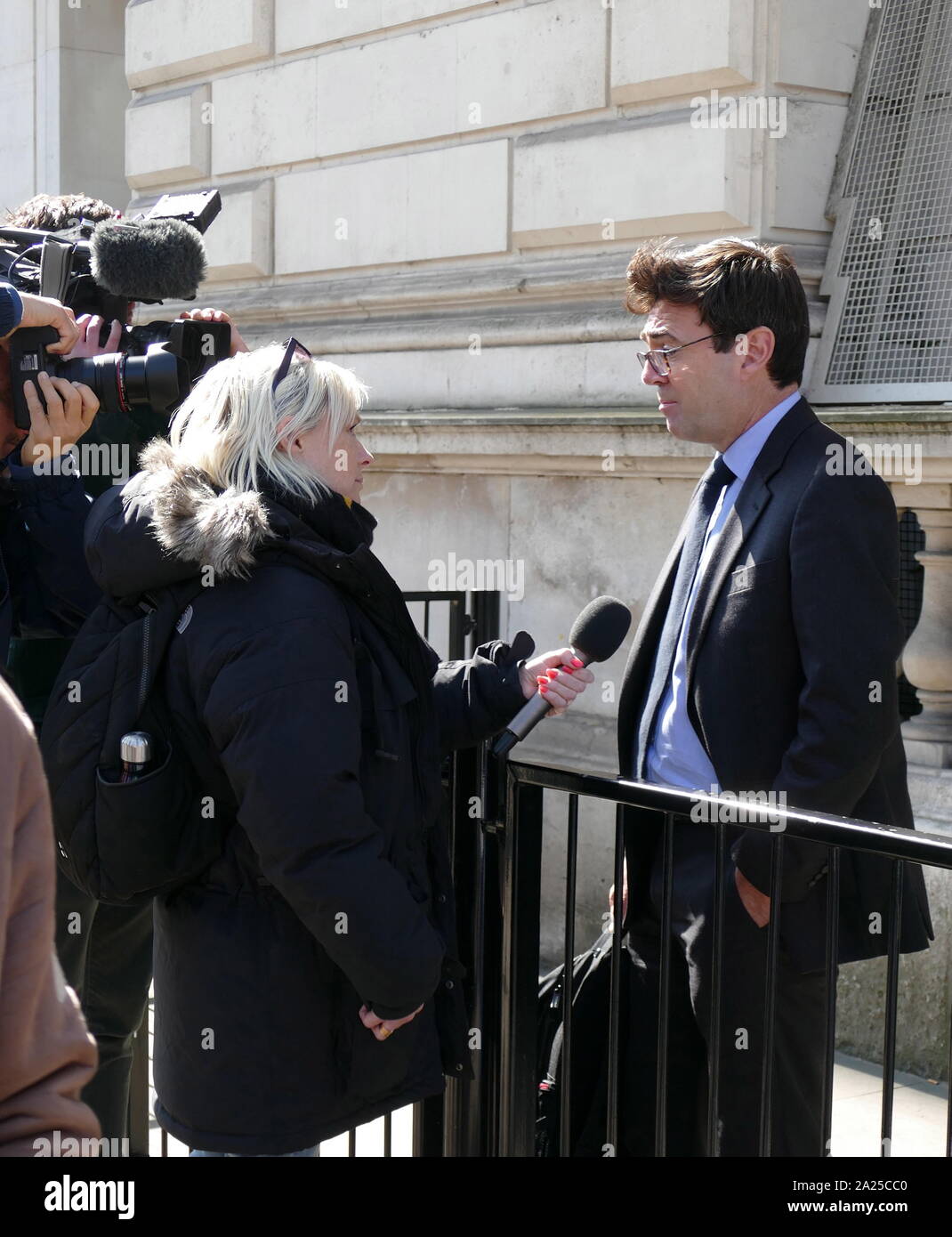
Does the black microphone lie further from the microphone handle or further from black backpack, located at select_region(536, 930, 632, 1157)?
black backpack, located at select_region(536, 930, 632, 1157)

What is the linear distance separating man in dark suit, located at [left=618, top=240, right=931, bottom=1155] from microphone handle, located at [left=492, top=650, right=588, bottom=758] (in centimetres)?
30

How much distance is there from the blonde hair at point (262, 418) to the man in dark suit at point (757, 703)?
88 centimetres

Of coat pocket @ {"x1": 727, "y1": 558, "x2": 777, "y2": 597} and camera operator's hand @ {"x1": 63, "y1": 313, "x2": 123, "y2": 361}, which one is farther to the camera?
camera operator's hand @ {"x1": 63, "y1": 313, "x2": 123, "y2": 361}

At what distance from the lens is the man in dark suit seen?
3043mm

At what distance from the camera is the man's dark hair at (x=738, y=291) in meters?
3.33

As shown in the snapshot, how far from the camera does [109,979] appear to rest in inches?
140

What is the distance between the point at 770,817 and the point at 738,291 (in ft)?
4.09

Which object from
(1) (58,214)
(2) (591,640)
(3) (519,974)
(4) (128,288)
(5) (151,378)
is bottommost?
(3) (519,974)

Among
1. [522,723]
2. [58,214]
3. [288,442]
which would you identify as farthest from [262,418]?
[58,214]

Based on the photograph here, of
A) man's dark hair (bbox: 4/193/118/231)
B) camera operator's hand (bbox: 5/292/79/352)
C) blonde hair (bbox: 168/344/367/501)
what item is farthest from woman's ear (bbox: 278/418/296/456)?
man's dark hair (bbox: 4/193/118/231)

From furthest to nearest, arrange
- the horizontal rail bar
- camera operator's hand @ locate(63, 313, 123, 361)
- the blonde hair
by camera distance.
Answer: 1. camera operator's hand @ locate(63, 313, 123, 361)
2. the blonde hair
3. the horizontal rail bar

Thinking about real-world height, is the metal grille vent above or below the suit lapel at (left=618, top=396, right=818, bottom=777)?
above

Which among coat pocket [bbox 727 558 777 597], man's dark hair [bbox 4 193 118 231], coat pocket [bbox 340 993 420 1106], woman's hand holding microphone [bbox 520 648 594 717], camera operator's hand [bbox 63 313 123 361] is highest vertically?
man's dark hair [bbox 4 193 118 231]

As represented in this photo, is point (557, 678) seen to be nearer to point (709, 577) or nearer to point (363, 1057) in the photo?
point (709, 577)
